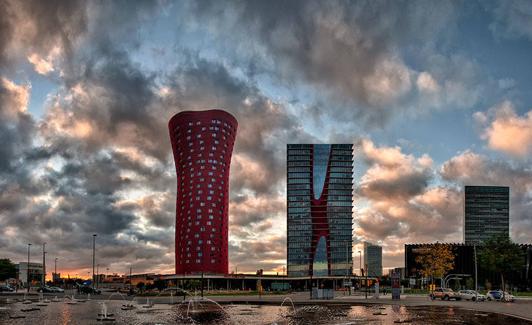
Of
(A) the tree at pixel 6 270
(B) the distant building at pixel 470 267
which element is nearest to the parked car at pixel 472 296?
(B) the distant building at pixel 470 267

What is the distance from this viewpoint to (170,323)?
124 feet

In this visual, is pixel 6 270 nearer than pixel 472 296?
No

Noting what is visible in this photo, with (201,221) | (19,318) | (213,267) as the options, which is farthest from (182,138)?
(19,318)

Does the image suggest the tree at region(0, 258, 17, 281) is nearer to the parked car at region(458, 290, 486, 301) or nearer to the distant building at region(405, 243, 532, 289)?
the distant building at region(405, 243, 532, 289)

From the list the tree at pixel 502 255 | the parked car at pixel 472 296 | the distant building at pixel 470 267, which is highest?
the tree at pixel 502 255

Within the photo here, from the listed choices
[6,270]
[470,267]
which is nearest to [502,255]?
[470,267]

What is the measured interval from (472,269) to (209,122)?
109769mm

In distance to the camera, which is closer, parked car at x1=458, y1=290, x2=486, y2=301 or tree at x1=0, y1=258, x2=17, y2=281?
parked car at x1=458, y1=290, x2=486, y2=301

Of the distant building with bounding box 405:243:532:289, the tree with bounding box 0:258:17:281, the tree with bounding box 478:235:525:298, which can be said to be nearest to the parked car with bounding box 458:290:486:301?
the tree with bounding box 478:235:525:298

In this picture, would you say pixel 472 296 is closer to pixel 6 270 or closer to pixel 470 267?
pixel 470 267

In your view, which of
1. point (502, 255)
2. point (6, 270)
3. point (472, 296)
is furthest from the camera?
point (6, 270)

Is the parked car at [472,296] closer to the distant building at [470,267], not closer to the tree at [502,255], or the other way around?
the tree at [502,255]

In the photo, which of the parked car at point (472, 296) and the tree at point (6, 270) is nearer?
the parked car at point (472, 296)

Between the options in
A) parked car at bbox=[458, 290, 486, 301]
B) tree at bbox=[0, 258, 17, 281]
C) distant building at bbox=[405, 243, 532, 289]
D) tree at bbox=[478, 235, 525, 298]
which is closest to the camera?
parked car at bbox=[458, 290, 486, 301]
